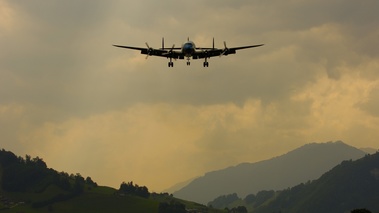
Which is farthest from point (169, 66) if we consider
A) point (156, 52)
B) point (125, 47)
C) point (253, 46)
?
point (253, 46)

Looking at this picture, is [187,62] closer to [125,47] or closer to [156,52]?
[156,52]

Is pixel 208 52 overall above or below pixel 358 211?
above

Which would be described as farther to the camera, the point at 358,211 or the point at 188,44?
the point at 358,211

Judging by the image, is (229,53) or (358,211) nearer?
(229,53)

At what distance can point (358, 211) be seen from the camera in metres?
142

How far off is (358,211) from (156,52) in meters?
80.4

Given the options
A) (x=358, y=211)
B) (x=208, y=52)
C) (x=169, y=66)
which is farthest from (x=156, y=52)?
(x=358, y=211)

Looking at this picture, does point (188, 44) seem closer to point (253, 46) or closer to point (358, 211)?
point (253, 46)

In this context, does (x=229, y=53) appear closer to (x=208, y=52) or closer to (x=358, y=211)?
(x=208, y=52)

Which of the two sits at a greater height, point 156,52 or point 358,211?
point 156,52

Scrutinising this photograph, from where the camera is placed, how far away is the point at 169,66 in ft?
363

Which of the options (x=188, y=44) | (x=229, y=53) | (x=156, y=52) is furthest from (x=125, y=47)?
(x=229, y=53)

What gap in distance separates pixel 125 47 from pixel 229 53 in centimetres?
2477

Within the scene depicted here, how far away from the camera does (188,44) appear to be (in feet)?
355
